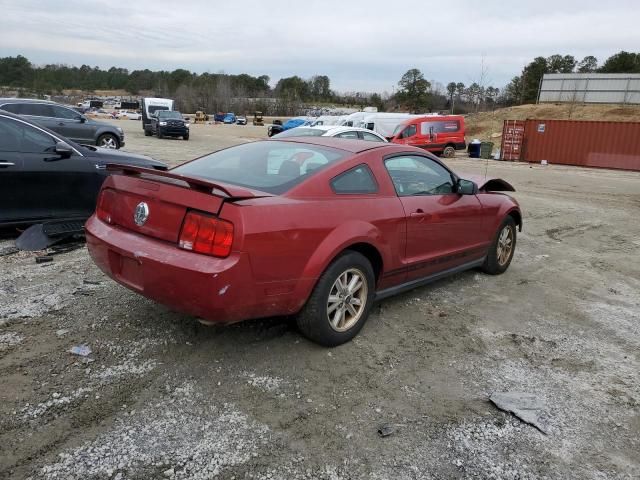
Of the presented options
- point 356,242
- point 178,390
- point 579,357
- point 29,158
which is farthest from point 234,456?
point 29,158

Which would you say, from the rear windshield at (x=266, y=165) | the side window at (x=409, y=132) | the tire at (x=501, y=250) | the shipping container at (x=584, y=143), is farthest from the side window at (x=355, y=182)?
the shipping container at (x=584, y=143)

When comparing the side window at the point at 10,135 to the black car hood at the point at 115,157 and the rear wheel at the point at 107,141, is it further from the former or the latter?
the rear wheel at the point at 107,141

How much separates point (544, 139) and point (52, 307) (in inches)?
1026

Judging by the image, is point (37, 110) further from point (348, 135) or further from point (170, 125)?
point (170, 125)

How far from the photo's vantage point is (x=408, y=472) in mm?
2506

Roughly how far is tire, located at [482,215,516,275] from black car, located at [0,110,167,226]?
3.92 m

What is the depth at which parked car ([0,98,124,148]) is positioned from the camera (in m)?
14.3

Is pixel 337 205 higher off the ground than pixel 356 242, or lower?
higher

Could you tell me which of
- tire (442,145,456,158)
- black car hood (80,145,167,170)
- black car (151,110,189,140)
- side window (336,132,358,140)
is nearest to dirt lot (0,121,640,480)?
black car hood (80,145,167,170)

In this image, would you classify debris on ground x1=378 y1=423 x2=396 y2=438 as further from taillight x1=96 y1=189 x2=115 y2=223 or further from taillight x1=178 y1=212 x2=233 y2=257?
taillight x1=96 y1=189 x2=115 y2=223

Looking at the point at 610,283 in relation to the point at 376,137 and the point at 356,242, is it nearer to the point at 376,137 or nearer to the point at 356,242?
the point at 356,242

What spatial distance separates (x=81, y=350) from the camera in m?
3.45

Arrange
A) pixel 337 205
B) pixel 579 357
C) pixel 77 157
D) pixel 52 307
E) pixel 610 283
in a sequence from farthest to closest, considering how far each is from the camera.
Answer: pixel 77 157
pixel 610 283
pixel 52 307
pixel 579 357
pixel 337 205

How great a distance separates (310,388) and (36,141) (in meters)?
4.78
